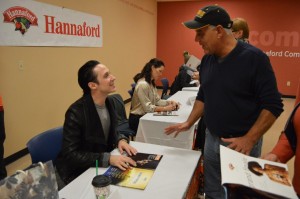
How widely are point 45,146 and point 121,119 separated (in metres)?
1.54

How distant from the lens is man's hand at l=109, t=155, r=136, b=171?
1404 millimetres

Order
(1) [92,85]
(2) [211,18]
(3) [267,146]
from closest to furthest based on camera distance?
(2) [211,18] → (1) [92,85] → (3) [267,146]

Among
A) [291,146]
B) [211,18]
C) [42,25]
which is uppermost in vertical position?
[42,25]

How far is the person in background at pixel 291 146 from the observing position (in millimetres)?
1072

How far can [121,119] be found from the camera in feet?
10.4

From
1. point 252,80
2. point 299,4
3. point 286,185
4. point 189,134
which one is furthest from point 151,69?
point 299,4

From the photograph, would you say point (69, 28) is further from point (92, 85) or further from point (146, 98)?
point (92, 85)

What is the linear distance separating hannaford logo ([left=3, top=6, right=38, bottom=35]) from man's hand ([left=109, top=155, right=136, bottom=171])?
7.65 ft

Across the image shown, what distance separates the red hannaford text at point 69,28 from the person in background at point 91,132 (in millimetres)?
2127

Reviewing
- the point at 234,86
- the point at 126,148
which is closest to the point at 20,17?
the point at 126,148

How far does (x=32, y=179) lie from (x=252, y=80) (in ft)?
3.73

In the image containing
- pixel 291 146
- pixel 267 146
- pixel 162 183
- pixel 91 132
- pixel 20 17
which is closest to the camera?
pixel 291 146

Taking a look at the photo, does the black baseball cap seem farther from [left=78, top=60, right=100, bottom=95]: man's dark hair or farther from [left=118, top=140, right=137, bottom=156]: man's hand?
[left=118, top=140, right=137, bottom=156]: man's hand

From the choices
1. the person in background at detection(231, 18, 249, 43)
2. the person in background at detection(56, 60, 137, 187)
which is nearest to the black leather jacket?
the person in background at detection(56, 60, 137, 187)
